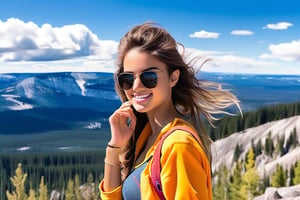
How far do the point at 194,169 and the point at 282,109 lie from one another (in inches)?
6709

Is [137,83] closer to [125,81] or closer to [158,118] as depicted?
[125,81]

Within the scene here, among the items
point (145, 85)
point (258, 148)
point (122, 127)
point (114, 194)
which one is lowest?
point (258, 148)

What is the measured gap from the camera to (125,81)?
13.2ft

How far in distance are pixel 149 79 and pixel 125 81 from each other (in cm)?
34

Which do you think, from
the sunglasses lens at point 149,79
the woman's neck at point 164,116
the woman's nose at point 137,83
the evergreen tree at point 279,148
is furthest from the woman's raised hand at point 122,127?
the evergreen tree at point 279,148

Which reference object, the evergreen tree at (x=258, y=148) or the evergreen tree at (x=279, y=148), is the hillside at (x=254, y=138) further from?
the evergreen tree at (x=279, y=148)

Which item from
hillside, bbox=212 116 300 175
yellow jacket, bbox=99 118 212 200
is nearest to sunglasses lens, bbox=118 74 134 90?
yellow jacket, bbox=99 118 212 200

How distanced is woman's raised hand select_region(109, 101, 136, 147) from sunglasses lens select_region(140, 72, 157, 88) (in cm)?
64

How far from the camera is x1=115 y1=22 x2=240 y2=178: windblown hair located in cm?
381

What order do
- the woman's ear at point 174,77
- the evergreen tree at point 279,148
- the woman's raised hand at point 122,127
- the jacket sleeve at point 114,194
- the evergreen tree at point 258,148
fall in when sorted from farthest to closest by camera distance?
the evergreen tree at point 258,148 → the evergreen tree at point 279,148 → the woman's raised hand at point 122,127 → the jacket sleeve at point 114,194 → the woman's ear at point 174,77

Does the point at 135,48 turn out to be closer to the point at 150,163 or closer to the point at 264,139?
the point at 150,163

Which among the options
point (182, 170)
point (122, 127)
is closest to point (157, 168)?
point (182, 170)

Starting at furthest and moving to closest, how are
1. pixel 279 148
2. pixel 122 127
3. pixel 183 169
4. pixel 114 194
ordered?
pixel 279 148 → pixel 122 127 → pixel 114 194 → pixel 183 169

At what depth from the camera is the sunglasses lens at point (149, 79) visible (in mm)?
3748
